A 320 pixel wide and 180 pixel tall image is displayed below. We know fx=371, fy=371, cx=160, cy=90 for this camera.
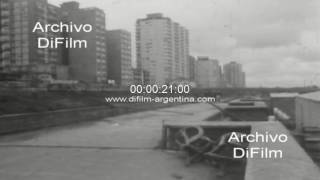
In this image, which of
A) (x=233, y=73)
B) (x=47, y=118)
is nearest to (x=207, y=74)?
(x=47, y=118)

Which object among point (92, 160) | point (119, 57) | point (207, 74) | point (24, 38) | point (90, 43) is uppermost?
point (24, 38)

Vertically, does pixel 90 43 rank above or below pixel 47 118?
above

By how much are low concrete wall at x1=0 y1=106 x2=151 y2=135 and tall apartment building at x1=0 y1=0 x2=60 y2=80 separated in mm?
4544

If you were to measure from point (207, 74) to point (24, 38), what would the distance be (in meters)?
17.2

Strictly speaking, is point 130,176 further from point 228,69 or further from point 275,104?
point 228,69

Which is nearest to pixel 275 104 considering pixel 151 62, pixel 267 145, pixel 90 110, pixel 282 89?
pixel 151 62

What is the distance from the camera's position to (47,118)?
1670 cm

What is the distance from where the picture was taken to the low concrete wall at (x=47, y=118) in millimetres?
14190

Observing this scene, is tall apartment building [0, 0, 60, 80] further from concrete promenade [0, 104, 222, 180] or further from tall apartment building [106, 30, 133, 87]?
concrete promenade [0, 104, 222, 180]

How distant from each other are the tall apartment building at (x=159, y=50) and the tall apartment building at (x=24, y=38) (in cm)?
494

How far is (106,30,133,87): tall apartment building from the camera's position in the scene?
21.5 metres

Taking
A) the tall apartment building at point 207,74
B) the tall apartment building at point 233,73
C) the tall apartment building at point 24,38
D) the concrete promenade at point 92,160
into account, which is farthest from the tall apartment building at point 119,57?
the tall apartment building at point 233,73

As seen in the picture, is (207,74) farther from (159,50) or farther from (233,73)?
Answer: (233,73)

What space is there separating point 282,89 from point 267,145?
37925mm
